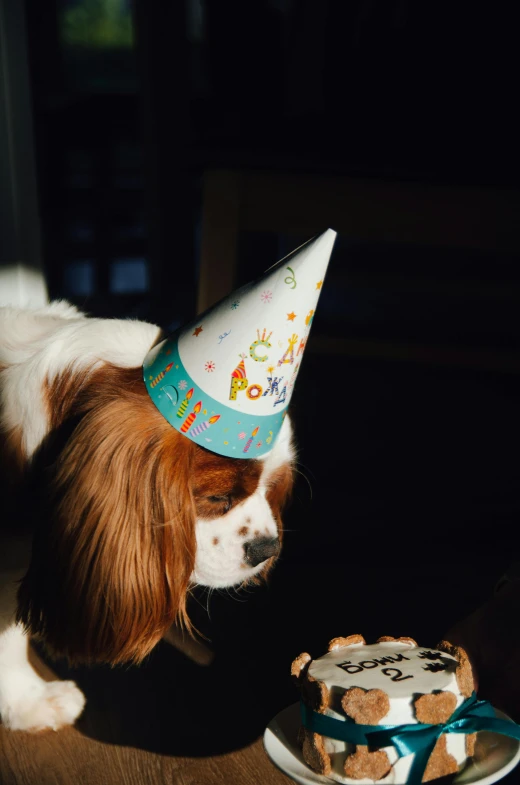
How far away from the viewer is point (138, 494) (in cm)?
121

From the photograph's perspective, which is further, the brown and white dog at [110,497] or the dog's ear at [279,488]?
the dog's ear at [279,488]

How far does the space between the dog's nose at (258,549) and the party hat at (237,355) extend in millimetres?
165

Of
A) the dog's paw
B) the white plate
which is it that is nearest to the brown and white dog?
the dog's paw

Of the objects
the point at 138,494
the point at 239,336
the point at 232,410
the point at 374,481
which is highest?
the point at 239,336

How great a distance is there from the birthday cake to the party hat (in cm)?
38

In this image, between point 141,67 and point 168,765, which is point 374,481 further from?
point 141,67

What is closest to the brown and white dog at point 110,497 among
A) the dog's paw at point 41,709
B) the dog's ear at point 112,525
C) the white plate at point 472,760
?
the dog's ear at point 112,525

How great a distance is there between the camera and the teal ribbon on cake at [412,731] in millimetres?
958

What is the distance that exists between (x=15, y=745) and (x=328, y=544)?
96 cm

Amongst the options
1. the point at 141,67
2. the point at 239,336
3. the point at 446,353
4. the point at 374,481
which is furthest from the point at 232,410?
the point at 141,67

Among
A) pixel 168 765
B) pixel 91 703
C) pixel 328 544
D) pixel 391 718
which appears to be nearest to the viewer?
pixel 391 718

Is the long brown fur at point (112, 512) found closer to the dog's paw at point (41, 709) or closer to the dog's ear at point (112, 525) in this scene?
the dog's ear at point (112, 525)

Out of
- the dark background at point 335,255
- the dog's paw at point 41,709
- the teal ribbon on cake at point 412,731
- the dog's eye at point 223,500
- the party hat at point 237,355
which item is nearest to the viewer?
the teal ribbon on cake at point 412,731

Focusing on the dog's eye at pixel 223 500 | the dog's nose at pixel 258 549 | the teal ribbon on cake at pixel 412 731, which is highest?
the dog's eye at pixel 223 500
